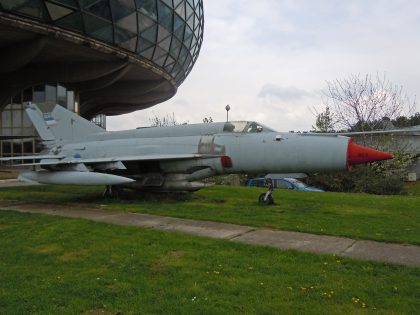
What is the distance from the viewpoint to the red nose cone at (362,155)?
34.5 feet

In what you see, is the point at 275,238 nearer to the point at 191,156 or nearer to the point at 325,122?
the point at 191,156

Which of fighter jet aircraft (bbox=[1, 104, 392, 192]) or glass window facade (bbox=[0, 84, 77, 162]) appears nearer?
fighter jet aircraft (bbox=[1, 104, 392, 192])

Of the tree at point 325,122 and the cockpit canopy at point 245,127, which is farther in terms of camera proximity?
the tree at point 325,122

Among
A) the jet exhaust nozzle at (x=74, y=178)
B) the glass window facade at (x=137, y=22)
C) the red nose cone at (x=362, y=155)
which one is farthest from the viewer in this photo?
the glass window facade at (x=137, y=22)

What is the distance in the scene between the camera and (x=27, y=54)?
91.4 feet

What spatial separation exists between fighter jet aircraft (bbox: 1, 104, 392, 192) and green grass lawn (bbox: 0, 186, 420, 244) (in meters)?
0.90

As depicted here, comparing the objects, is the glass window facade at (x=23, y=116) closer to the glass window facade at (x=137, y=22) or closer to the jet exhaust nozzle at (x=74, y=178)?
the glass window facade at (x=137, y=22)

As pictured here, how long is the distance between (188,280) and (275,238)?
279 cm

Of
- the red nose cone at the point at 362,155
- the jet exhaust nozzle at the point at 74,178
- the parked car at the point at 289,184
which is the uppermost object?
the red nose cone at the point at 362,155

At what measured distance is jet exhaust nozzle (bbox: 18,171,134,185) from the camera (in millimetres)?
12391

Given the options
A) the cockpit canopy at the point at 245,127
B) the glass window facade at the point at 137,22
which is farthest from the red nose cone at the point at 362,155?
the glass window facade at the point at 137,22

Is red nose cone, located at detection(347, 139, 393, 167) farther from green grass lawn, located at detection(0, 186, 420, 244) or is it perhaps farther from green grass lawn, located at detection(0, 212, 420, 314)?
green grass lawn, located at detection(0, 212, 420, 314)

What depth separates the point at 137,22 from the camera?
1189 inches

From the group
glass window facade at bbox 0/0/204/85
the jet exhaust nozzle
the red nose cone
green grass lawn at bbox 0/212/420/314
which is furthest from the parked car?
green grass lawn at bbox 0/212/420/314
